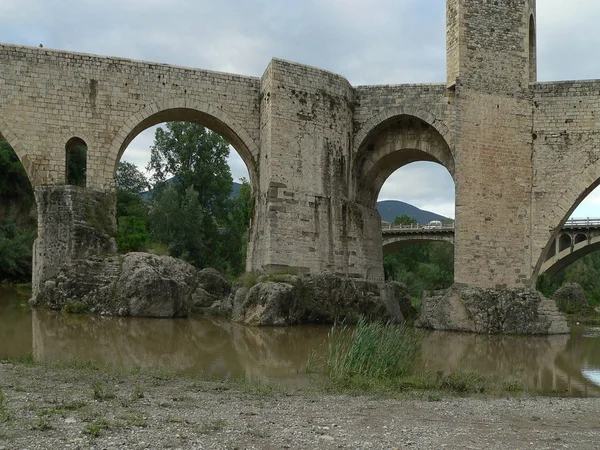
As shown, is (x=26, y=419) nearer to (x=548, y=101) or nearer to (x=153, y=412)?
(x=153, y=412)

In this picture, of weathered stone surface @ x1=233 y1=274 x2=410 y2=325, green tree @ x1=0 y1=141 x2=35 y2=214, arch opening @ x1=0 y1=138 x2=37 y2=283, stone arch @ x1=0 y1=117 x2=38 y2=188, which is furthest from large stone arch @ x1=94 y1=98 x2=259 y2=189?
green tree @ x1=0 y1=141 x2=35 y2=214

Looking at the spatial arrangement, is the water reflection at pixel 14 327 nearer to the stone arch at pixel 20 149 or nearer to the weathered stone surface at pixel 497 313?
the stone arch at pixel 20 149

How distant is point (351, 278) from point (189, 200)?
1325 centimetres

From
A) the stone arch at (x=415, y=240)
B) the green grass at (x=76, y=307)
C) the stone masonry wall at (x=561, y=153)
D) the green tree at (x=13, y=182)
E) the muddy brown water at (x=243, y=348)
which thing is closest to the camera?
the muddy brown water at (x=243, y=348)

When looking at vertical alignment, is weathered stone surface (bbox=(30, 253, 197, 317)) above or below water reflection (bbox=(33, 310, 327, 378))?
above

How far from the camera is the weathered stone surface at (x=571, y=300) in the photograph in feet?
72.6

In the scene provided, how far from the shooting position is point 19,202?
79.5ft

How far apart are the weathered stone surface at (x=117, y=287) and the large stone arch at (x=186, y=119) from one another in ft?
6.31

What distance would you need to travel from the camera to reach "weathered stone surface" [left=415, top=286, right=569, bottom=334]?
13.9 meters

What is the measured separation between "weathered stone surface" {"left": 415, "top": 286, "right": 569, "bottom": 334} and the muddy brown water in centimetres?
44

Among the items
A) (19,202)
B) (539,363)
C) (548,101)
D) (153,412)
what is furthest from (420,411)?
(19,202)

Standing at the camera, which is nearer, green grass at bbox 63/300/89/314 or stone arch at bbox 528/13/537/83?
green grass at bbox 63/300/89/314

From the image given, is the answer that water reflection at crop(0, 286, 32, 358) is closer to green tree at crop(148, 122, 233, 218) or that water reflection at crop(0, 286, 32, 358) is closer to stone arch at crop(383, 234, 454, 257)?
green tree at crop(148, 122, 233, 218)

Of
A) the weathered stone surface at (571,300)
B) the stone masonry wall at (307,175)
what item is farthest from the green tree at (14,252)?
the weathered stone surface at (571,300)
